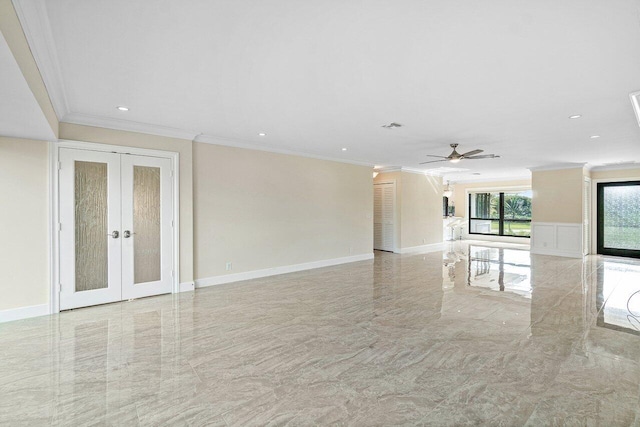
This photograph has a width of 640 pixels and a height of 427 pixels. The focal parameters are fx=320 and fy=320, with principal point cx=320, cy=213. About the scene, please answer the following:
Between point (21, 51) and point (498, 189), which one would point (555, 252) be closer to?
point (498, 189)

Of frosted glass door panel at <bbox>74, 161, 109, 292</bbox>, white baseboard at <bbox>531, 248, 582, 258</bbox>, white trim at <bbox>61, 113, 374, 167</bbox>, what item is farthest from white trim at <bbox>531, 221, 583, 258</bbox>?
frosted glass door panel at <bbox>74, 161, 109, 292</bbox>

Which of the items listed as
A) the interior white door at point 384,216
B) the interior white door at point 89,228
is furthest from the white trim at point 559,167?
the interior white door at point 89,228

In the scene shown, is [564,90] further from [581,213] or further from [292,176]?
[581,213]

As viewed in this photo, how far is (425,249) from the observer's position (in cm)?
1016

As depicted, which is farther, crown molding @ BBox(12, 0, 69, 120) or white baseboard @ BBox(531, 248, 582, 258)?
white baseboard @ BBox(531, 248, 582, 258)

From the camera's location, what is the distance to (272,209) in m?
6.38

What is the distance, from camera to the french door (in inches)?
165

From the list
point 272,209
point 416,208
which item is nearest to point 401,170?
point 416,208

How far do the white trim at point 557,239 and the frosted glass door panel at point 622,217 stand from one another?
4.72ft

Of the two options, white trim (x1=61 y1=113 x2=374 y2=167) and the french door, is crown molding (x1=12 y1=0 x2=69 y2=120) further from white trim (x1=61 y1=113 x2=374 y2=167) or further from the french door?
the french door

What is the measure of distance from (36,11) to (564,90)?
4435mm

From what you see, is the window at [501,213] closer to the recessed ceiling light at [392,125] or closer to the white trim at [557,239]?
the white trim at [557,239]

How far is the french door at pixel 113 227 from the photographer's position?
420cm

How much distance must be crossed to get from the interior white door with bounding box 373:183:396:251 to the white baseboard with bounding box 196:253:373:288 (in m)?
1.80
